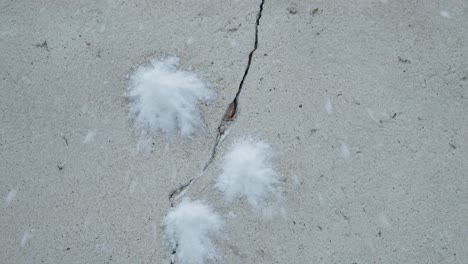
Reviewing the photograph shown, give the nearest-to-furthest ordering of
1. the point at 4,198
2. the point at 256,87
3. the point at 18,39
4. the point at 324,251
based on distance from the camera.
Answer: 1. the point at 324,251
2. the point at 4,198
3. the point at 256,87
4. the point at 18,39

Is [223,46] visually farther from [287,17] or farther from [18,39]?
[18,39]

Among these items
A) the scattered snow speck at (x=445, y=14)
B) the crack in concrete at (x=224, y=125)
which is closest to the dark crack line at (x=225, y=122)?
the crack in concrete at (x=224, y=125)

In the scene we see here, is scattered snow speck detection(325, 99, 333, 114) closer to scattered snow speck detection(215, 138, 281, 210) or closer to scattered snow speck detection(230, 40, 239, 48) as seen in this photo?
scattered snow speck detection(215, 138, 281, 210)

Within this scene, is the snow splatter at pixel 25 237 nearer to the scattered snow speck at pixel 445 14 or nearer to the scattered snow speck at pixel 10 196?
the scattered snow speck at pixel 10 196

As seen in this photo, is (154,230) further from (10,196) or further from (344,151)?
(344,151)

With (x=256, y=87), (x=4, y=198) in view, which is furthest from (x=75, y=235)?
(x=256, y=87)

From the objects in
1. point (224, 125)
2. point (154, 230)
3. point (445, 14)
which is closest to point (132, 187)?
point (154, 230)

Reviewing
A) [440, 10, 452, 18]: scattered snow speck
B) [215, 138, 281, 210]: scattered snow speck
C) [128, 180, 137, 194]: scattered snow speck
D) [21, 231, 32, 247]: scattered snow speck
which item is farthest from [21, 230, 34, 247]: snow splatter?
[440, 10, 452, 18]: scattered snow speck
